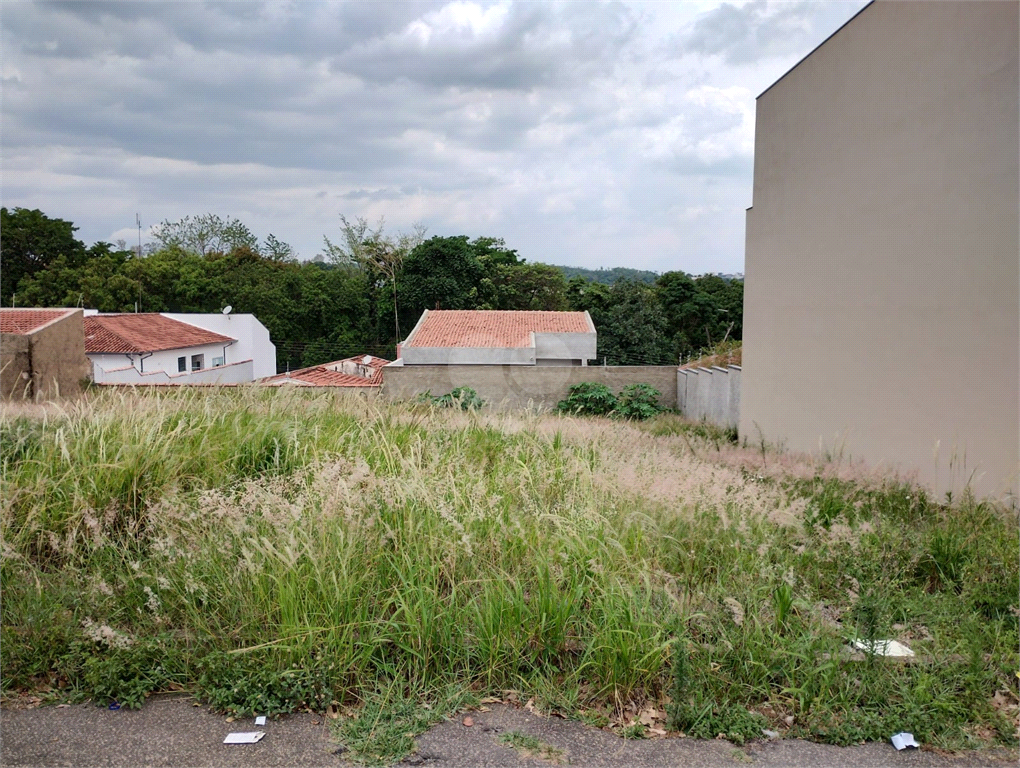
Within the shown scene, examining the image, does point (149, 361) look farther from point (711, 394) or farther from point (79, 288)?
point (711, 394)

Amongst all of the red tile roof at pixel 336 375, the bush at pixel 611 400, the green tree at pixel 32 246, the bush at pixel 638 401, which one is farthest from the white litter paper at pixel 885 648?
the green tree at pixel 32 246

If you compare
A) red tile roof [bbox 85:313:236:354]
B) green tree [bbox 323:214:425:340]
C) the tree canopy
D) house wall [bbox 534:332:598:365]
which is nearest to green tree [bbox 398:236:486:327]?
the tree canopy

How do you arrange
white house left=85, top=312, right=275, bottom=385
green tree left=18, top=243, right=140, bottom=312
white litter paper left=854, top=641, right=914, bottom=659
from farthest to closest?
green tree left=18, top=243, right=140, bottom=312 < white house left=85, top=312, right=275, bottom=385 < white litter paper left=854, top=641, right=914, bottom=659

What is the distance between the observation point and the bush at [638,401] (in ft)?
61.3

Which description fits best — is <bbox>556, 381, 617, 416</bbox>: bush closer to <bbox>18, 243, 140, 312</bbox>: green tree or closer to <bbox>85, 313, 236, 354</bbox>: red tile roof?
<bbox>85, 313, 236, 354</bbox>: red tile roof

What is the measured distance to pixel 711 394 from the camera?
15.8 metres

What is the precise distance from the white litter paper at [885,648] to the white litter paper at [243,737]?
2150 mm

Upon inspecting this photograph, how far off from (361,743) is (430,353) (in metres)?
21.9

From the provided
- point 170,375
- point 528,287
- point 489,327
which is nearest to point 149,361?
point 170,375

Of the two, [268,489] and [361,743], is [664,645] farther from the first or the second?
[268,489]

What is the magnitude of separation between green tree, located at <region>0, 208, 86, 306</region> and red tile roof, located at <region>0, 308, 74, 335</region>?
19.1 meters

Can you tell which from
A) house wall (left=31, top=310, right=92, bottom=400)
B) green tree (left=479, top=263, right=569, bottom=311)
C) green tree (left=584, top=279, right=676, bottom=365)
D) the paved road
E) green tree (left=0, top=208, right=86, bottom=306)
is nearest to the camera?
the paved road

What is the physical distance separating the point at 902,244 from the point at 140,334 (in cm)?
2885

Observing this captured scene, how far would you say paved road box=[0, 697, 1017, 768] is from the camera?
7.22 ft
